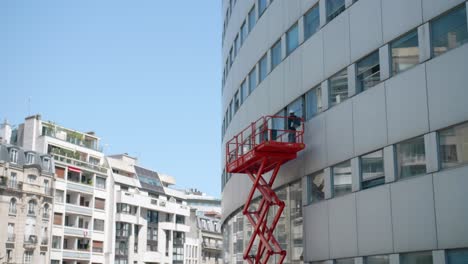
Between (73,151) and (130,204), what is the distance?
12.2m

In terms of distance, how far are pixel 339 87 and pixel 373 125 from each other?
9.50 ft

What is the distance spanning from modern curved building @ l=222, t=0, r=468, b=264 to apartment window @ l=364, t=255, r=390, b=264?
5cm

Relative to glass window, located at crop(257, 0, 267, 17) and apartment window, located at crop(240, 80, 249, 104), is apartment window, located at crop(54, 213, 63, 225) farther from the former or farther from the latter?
glass window, located at crop(257, 0, 267, 17)

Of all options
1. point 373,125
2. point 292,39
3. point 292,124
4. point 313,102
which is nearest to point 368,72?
point 373,125

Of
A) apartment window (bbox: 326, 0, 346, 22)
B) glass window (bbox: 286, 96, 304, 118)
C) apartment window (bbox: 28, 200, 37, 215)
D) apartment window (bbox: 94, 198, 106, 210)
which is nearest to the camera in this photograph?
apartment window (bbox: 326, 0, 346, 22)

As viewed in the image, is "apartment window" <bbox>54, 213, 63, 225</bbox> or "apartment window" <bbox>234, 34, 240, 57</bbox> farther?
"apartment window" <bbox>54, 213, 63, 225</bbox>

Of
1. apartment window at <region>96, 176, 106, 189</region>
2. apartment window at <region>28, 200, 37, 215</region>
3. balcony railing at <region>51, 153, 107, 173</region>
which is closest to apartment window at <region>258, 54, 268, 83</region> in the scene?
apartment window at <region>28, 200, 37, 215</region>

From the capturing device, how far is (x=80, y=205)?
288ft

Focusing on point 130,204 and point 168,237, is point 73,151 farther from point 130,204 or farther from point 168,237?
point 168,237

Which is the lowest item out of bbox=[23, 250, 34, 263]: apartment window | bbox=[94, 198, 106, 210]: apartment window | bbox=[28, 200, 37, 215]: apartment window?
bbox=[23, 250, 34, 263]: apartment window

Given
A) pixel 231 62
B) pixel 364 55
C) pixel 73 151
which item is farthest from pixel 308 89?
pixel 73 151

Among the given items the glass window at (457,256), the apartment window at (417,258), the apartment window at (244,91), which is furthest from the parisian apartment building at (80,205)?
the glass window at (457,256)

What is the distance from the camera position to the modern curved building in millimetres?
17391

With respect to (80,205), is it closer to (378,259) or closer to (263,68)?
(263,68)
